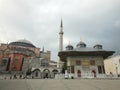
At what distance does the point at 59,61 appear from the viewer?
5000 cm

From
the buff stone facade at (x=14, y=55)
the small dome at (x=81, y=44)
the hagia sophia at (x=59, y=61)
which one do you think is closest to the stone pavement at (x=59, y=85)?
the hagia sophia at (x=59, y=61)

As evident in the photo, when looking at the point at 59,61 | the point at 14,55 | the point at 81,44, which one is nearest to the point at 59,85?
the point at 81,44

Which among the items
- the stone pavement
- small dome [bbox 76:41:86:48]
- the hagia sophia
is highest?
small dome [bbox 76:41:86:48]

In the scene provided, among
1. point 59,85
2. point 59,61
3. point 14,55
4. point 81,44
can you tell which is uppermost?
point 81,44

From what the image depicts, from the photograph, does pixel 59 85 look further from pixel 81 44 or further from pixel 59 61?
pixel 59 61

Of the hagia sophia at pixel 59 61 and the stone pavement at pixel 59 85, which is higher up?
the hagia sophia at pixel 59 61

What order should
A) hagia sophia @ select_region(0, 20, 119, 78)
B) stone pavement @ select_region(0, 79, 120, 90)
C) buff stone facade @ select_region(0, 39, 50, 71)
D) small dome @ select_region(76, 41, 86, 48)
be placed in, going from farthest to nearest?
buff stone facade @ select_region(0, 39, 50, 71), small dome @ select_region(76, 41, 86, 48), hagia sophia @ select_region(0, 20, 119, 78), stone pavement @ select_region(0, 79, 120, 90)

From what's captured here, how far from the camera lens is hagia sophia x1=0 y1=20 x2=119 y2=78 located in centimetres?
3058

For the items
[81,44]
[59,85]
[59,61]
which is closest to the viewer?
[59,85]

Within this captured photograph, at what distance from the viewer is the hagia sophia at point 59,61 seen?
100ft

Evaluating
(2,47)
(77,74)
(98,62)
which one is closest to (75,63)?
(77,74)

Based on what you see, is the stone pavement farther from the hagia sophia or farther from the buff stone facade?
the buff stone facade

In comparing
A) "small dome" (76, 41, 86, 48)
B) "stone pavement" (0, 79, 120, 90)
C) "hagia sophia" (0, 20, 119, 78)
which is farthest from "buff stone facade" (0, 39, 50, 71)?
"stone pavement" (0, 79, 120, 90)

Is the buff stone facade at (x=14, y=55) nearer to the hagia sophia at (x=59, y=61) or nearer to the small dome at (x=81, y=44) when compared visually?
the hagia sophia at (x=59, y=61)
